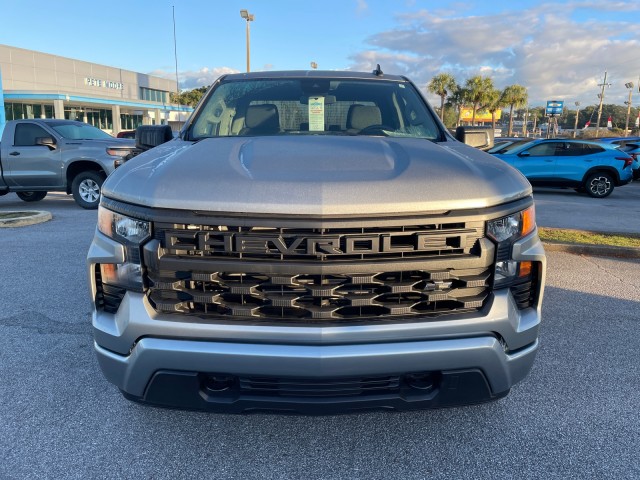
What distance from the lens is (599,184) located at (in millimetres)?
14328

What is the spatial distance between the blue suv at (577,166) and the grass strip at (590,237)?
7.31 meters

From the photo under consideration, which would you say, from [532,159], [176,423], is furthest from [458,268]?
[532,159]

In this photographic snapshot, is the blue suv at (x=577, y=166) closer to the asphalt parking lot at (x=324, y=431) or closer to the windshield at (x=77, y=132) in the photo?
the windshield at (x=77, y=132)

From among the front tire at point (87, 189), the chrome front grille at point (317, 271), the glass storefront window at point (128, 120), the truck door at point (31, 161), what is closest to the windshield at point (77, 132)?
the truck door at point (31, 161)

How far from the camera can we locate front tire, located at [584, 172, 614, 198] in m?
14.3

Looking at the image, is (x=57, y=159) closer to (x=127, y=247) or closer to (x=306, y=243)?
(x=127, y=247)

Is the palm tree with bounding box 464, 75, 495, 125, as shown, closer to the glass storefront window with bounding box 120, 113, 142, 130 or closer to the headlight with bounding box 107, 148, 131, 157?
the glass storefront window with bounding box 120, 113, 142, 130

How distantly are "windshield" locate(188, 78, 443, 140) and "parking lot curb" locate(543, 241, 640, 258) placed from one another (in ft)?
12.6

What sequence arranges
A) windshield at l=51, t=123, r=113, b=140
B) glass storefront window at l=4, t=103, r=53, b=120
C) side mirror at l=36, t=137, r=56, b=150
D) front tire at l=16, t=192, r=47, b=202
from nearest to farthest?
1. side mirror at l=36, t=137, r=56, b=150
2. windshield at l=51, t=123, r=113, b=140
3. front tire at l=16, t=192, r=47, b=202
4. glass storefront window at l=4, t=103, r=53, b=120

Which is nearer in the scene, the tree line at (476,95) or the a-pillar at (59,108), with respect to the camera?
the a-pillar at (59,108)

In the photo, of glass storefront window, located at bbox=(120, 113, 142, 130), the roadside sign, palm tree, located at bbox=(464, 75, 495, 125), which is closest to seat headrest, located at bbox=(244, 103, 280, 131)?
the roadside sign

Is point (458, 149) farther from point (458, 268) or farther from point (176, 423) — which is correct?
point (176, 423)

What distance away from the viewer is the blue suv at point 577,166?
14195mm

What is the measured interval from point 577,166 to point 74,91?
4513 cm
